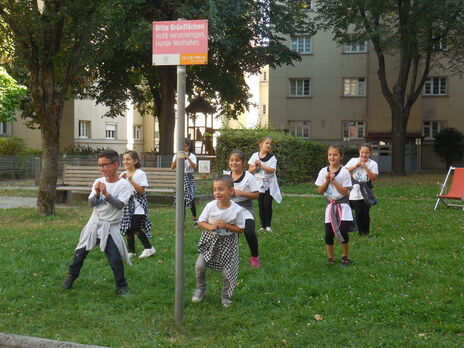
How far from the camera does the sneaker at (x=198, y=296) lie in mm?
5902

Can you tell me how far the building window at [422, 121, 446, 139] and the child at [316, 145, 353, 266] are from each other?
36.1 metres

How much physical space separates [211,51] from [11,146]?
40.5 feet

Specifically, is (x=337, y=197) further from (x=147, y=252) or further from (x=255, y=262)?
(x=147, y=252)

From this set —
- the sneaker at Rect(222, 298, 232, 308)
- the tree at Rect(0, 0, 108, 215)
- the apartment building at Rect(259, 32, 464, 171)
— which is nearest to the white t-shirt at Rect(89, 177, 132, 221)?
the sneaker at Rect(222, 298, 232, 308)

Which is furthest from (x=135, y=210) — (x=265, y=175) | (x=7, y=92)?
(x=7, y=92)

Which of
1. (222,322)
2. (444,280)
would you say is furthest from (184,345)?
(444,280)

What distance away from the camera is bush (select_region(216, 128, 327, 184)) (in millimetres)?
19734

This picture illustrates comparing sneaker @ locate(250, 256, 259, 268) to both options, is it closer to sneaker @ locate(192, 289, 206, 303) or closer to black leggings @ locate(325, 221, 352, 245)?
black leggings @ locate(325, 221, 352, 245)

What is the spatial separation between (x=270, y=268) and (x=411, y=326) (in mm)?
2448

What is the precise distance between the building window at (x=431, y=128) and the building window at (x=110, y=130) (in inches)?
968

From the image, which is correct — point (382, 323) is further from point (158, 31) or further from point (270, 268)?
point (158, 31)

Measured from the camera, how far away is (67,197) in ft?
54.9

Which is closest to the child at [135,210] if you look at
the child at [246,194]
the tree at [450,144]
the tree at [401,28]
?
the child at [246,194]

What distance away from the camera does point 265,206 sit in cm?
1008
